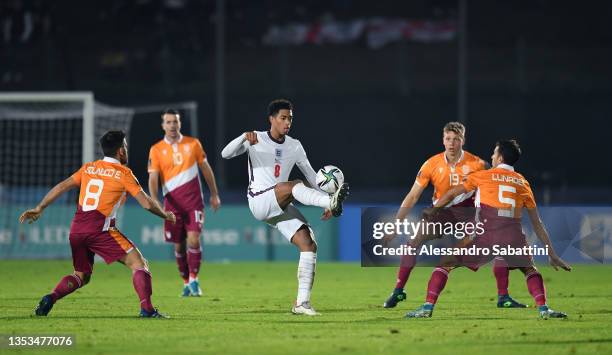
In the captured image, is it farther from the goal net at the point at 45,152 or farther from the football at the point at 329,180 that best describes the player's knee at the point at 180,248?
the goal net at the point at 45,152

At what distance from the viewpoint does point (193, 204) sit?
13.8 meters

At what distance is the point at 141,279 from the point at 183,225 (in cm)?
384

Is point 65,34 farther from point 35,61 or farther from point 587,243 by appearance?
point 587,243

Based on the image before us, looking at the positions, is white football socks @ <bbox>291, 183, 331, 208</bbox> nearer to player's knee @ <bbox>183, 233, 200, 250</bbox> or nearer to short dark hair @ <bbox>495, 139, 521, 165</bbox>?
short dark hair @ <bbox>495, 139, 521, 165</bbox>

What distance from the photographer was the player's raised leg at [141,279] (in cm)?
1005

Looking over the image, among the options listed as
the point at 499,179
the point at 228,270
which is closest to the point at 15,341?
the point at 499,179

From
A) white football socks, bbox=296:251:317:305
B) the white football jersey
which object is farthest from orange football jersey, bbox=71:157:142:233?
white football socks, bbox=296:251:317:305

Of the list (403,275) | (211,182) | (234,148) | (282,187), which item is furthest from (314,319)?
(211,182)

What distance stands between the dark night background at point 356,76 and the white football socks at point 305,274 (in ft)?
54.2

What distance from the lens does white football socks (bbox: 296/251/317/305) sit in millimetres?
10477

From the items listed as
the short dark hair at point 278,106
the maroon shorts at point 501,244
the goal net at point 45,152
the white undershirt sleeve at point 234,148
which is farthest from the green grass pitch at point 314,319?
the goal net at point 45,152

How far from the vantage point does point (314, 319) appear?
33.6ft

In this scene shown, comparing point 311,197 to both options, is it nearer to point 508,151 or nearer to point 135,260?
point 135,260

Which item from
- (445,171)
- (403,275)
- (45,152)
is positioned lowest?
(403,275)
